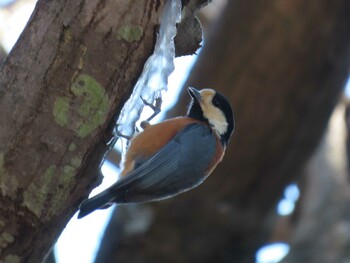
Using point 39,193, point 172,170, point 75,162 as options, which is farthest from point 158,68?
point 172,170

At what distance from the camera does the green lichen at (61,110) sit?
2.61m

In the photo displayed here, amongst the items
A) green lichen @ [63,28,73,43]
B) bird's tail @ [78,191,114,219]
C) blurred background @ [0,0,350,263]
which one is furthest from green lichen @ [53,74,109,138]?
blurred background @ [0,0,350,263]

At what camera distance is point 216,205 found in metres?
6.18

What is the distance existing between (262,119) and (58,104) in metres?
3.69

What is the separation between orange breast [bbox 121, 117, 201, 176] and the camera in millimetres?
3766

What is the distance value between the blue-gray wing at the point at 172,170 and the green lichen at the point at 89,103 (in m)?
0.69

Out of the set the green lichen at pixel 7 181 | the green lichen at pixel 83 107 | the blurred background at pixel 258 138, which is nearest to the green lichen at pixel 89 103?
the green lichen at pixel 83 107

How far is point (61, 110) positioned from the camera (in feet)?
8.59

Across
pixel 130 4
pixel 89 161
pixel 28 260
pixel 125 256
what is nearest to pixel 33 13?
pixel 130 4

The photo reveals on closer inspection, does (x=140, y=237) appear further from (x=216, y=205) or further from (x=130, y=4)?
(x=130, y=4)

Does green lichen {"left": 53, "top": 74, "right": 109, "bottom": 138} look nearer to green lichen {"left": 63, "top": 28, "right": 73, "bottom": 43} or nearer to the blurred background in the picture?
green lichen {"left": 63, "top": 28, "right": 73, "bottom": 43}

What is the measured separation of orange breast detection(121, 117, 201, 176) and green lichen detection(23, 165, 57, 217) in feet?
3.51

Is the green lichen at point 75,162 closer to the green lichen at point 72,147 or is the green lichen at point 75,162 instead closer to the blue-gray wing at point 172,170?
the green lichen at point 72,147

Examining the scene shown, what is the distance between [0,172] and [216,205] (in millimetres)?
3710
